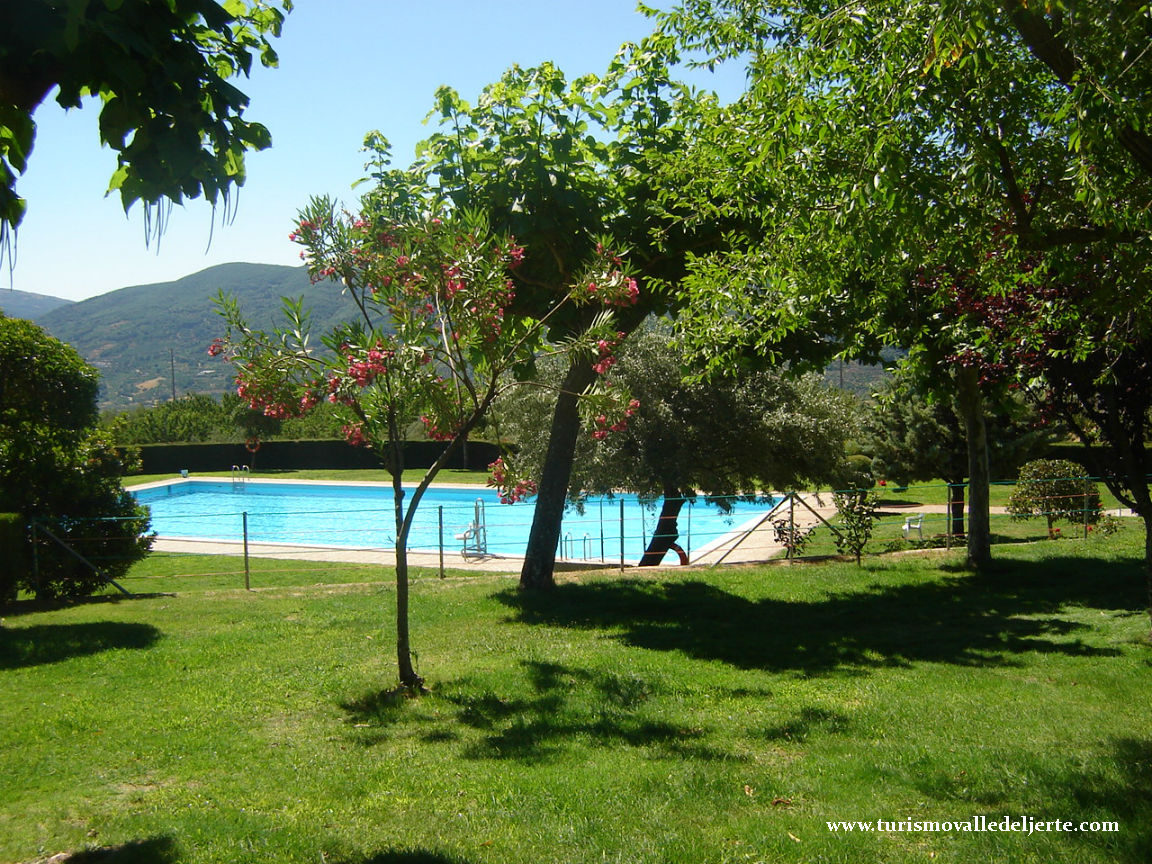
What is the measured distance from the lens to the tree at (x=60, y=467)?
13.1 meters

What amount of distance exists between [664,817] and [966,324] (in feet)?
23.4

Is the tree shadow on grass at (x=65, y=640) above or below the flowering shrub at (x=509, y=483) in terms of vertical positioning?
below

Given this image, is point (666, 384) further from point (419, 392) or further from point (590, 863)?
point (590, 863)

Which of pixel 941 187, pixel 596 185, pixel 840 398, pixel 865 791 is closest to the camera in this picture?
pixel 865 791

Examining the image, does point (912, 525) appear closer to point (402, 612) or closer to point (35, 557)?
point (402, 612)

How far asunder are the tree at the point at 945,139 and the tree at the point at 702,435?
9634 mm

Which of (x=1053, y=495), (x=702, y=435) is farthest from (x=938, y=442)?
(x=702, y=435)

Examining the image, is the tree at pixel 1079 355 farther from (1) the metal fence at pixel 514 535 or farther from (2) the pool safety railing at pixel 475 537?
(2) the pool safety railing at pixel 475 537

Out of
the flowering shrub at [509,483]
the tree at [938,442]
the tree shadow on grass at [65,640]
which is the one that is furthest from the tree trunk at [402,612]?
the tree at [938,442]

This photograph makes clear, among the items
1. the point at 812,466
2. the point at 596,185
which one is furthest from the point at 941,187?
the point at 812,466

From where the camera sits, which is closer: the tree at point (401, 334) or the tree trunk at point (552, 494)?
the tree at point (401, 334)

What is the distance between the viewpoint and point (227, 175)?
4625 millimetres

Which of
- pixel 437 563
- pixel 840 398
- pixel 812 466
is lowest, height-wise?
pixel 437 563

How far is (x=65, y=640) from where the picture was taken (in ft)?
33.0
